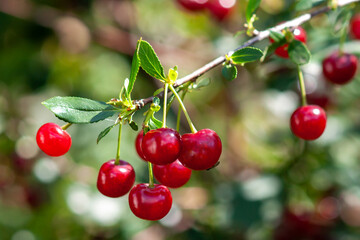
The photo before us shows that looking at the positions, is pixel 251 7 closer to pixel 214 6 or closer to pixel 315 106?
pixel 315 106

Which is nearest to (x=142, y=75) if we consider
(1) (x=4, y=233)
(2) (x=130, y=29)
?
(2) (x=130, y=29)

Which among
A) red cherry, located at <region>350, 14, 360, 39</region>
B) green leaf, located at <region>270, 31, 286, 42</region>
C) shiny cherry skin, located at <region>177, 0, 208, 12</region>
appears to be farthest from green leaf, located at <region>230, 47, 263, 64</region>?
shiny cherry skin, located at <region>177, 0, 208, 12</region>

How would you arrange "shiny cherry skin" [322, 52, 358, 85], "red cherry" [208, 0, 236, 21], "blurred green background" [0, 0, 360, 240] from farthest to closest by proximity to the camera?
"red cherry" [208, 0, 236, 21], "blurred green background" [0, 0, 360, 240], "shiny cherry skin" [322, 52, 358, 85]

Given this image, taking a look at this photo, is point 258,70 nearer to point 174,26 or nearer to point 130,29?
point 130,29

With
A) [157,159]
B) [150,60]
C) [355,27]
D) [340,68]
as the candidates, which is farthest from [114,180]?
[355,27]

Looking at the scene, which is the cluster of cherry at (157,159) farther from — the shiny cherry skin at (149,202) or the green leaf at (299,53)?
the green leaf at (299,53)

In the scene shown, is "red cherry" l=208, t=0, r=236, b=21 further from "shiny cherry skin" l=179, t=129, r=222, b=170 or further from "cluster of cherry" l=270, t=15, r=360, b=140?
"shiny cherry skin" l=179, t=129, r=222, b=170

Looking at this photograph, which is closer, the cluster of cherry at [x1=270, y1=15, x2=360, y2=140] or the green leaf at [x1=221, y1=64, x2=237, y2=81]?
the green leaf at [x1=221, y1=64, x2=237, y2=81]
